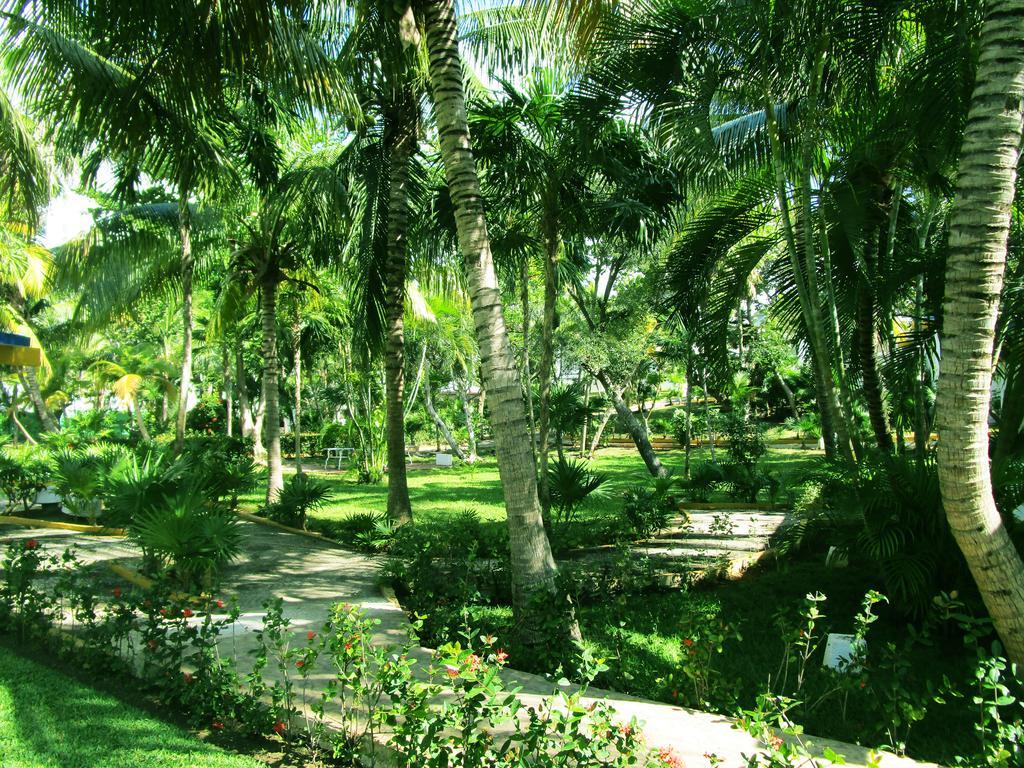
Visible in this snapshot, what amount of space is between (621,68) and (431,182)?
5462mm

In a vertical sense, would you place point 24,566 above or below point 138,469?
below

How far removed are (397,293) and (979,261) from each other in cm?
811

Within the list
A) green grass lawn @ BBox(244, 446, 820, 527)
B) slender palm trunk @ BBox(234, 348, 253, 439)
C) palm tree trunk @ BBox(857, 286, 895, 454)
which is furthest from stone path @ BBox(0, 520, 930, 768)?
slender palm trunk @ BBox(234, 348, 253, 439)

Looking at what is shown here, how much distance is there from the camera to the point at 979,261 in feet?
10.3

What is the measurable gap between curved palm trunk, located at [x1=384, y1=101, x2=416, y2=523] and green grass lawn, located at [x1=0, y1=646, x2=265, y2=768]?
5784mm

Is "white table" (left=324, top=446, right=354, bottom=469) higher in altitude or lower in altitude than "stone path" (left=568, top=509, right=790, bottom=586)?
higher

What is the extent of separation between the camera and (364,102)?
10133 millimetres

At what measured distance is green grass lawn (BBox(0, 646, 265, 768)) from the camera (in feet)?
11.3

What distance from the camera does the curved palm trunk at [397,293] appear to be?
1011 centimetres

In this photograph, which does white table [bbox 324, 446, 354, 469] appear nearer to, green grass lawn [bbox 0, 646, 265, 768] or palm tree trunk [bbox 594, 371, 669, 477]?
palm tree trunk [bbox 594, 371, 669, 477]

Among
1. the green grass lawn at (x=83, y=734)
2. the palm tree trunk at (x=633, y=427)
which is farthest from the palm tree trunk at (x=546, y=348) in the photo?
the palm tree trunk at (x=633, y=427)

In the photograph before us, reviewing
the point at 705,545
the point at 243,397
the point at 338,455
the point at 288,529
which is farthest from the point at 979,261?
the point at 243,397

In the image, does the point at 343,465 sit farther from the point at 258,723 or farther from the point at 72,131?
the point at 258,723

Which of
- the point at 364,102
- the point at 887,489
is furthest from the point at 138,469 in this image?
the point at 887,489
